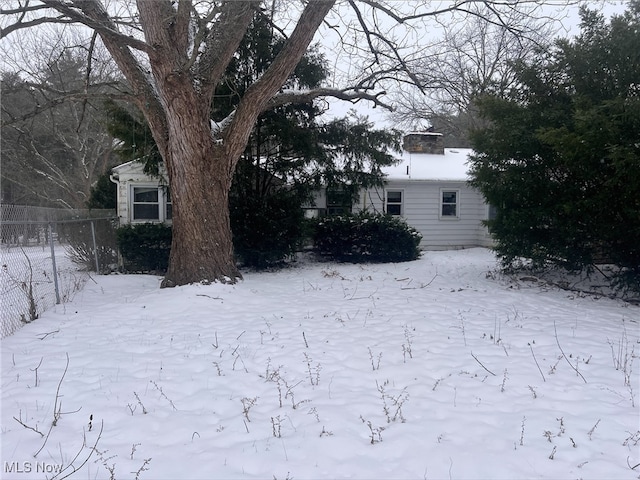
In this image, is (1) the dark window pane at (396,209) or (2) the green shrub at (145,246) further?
(1) the dark window pane at (396,209)

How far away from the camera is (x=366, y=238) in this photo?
13.9 m

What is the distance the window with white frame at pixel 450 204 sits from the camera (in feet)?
57.7

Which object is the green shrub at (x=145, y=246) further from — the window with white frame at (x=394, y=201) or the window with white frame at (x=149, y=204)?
the window with white frame at (x=394, y=201)

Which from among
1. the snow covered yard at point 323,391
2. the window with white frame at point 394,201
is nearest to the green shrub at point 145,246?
the snow covered yard at point 323,391

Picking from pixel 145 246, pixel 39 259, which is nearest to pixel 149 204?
pixel 145 246

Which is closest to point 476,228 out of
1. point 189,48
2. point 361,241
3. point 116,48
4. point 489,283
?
point 361,241

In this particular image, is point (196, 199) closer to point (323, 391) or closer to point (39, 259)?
point (39, 259)

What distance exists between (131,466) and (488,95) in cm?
973

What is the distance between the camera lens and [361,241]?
13969 mm

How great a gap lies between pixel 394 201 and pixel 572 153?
9324 millimetres

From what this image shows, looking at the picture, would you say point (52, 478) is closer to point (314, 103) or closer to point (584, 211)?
point (584, 211)

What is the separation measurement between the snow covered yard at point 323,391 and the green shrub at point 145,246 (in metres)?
4.59

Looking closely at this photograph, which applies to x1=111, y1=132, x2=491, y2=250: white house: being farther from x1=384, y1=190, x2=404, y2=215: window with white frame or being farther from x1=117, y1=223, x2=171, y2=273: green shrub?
x1=117, y1=223, x2=171, y2=273: green shrub

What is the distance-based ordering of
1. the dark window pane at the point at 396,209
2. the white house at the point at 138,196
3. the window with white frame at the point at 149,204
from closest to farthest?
the white house at the point at 138,196, the window with white frame at the point at 149,204, the dark window pane at the point at 396,209
